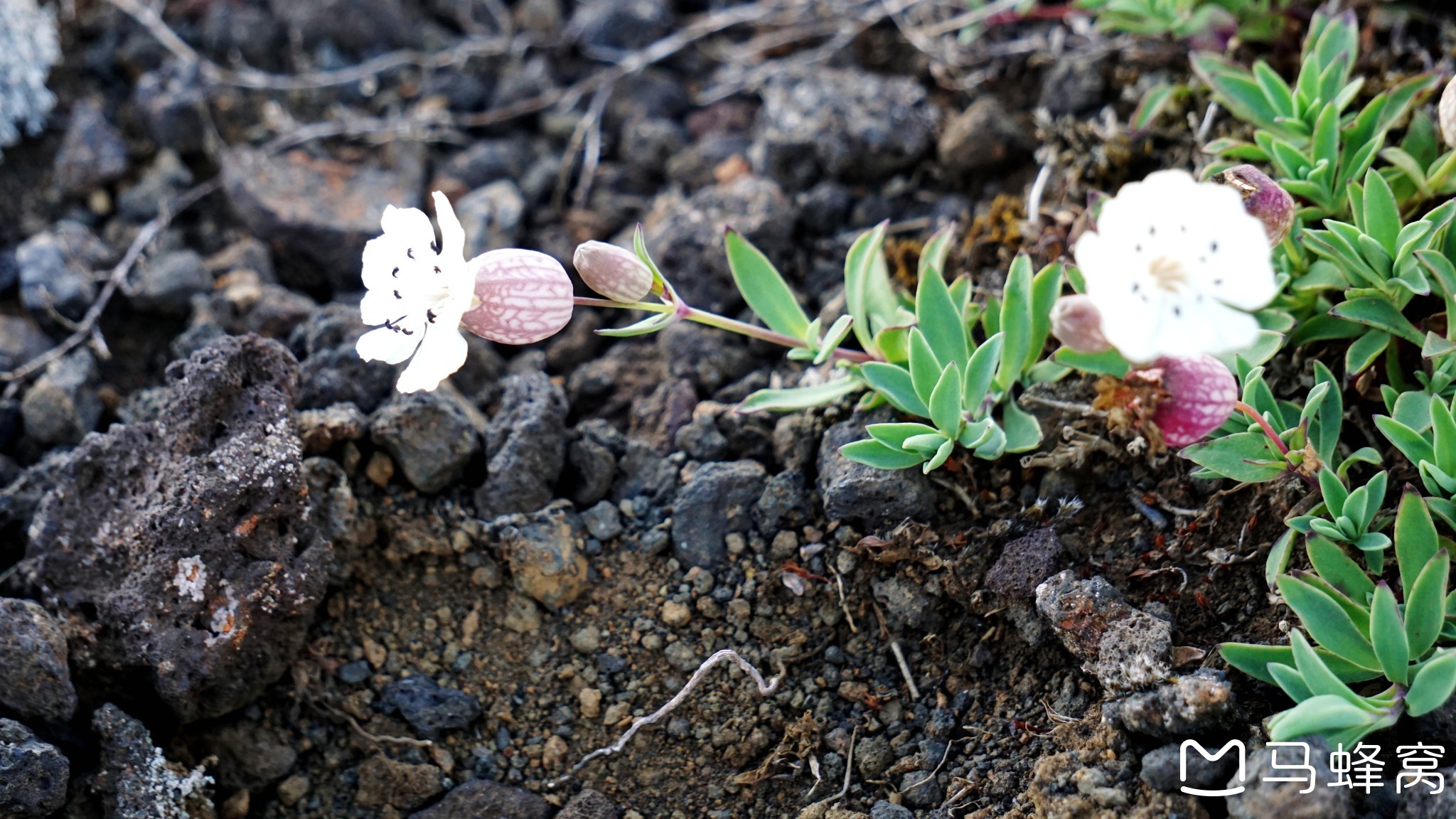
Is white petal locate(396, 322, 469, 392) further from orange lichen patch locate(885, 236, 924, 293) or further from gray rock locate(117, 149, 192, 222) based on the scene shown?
gray rock locate(117, 149, 192, 222)

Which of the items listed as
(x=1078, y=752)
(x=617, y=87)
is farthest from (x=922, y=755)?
(x=617, y=87)

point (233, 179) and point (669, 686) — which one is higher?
point (233, 179)

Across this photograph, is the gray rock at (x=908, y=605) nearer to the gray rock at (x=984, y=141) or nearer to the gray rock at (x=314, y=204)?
the gray rock at (x=984, y=141)

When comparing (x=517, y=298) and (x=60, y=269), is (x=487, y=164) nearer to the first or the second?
(x=60, y=269)

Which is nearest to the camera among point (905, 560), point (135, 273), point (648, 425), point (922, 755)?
point (922, 755)

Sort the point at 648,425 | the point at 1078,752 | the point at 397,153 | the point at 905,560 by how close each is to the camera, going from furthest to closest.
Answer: the point at 397,153, the point at 648,425, the point at 905,560, the point at 1078,752

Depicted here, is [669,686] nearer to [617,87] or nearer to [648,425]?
[648,425]

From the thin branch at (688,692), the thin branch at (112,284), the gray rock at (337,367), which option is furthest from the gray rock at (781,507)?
the thin branch at (112,284)

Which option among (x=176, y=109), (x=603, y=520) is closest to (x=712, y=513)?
(x=603, y=520)
